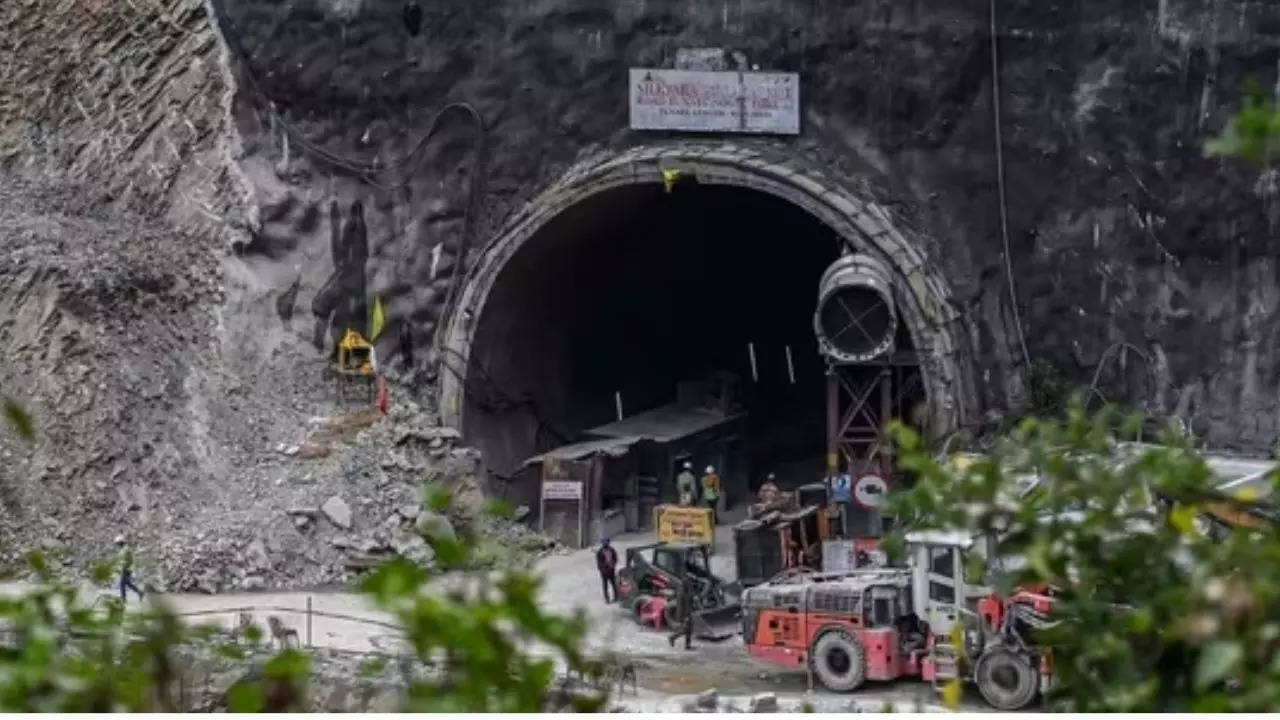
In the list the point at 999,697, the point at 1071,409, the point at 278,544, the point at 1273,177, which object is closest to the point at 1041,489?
the point at 1071,409

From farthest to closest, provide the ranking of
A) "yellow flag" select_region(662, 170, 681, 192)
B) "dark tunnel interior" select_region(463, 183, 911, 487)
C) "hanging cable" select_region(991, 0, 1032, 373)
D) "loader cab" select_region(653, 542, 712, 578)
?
"dark tunnel interior" select_region(463, 183, 911, 487), "hanging cable" select_region(991, 0, 1032, 373), "yellow flag" select_region(662, 170, 681, 192), "loader cab" select_region(653, 542, 712, 578)

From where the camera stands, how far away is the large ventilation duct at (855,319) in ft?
105

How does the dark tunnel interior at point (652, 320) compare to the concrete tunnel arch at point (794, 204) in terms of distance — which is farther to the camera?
the dark tunnel interior at point (652, 320)

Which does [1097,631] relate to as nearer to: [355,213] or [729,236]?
[355,213]

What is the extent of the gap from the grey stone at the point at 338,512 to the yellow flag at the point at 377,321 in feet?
12.2

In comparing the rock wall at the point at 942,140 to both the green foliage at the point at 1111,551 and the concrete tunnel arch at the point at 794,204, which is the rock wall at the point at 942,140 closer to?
the concrete tunnel arch at the point at 794,204

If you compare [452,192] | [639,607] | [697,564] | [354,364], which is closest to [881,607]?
[639,607]

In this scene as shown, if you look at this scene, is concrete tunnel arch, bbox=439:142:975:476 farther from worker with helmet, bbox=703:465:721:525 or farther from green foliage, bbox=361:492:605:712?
green foliage, bbox=361:492:605:712

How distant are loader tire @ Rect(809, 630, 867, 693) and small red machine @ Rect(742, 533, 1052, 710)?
1 cm

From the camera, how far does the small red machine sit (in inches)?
931

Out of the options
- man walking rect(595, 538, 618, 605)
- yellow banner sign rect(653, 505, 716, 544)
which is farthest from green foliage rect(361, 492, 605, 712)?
yellow banner sign rect(653, 505, 716, 544)

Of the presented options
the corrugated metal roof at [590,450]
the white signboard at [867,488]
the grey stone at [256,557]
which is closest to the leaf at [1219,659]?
the white signboard at [867,488]

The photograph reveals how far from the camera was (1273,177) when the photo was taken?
33000mm

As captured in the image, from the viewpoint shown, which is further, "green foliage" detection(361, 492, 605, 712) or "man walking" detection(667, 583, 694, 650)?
"man walking" detection(667, 583, 694, 650)
